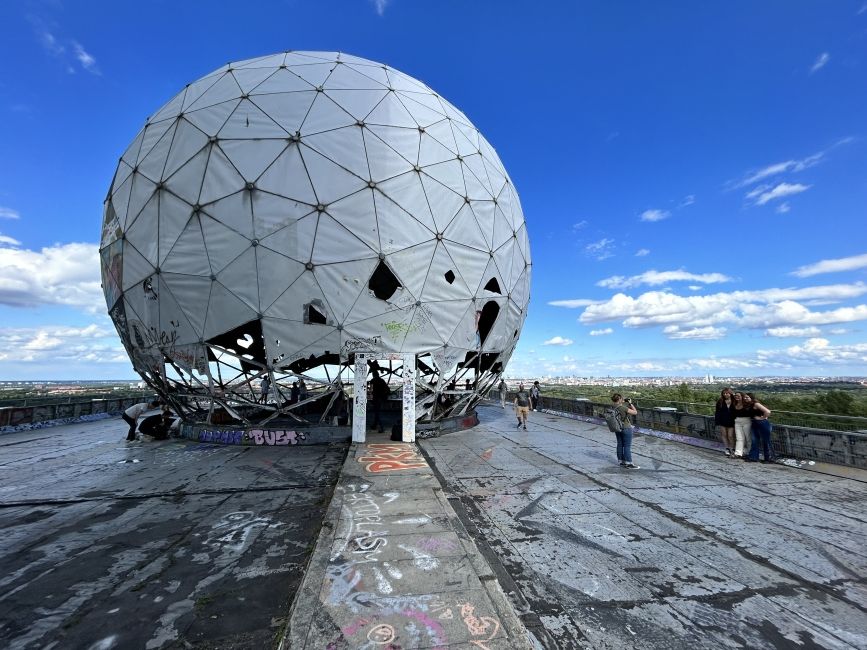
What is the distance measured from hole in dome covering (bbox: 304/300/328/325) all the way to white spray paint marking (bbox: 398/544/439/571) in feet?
24.5

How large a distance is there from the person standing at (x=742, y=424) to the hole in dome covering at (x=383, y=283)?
8.67 metres

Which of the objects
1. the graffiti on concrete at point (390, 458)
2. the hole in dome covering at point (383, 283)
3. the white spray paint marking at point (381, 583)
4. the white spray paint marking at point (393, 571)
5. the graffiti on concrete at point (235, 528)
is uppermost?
the hole in dome covering at point (383, 283)

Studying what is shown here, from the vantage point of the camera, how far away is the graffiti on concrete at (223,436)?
1138 cm

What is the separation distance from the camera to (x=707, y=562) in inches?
159

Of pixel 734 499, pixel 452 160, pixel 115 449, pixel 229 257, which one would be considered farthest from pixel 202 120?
pixel 734 499

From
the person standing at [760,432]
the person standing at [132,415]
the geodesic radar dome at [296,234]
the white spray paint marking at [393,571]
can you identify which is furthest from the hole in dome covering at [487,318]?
the person standing at [132,415]

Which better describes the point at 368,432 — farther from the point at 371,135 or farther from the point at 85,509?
the point at 371,135

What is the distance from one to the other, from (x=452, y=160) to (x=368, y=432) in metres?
8.77

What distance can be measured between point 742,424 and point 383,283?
9369mm

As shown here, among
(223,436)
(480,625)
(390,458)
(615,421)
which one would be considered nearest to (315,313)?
(390,458)

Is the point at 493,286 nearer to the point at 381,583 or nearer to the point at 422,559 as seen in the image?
the point at 422,559

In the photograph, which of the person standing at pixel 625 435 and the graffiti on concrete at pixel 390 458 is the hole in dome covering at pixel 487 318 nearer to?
the graffiti on concrete at pixel 390 458

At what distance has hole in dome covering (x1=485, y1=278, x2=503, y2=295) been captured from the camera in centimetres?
1245

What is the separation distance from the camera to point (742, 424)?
354 inches
